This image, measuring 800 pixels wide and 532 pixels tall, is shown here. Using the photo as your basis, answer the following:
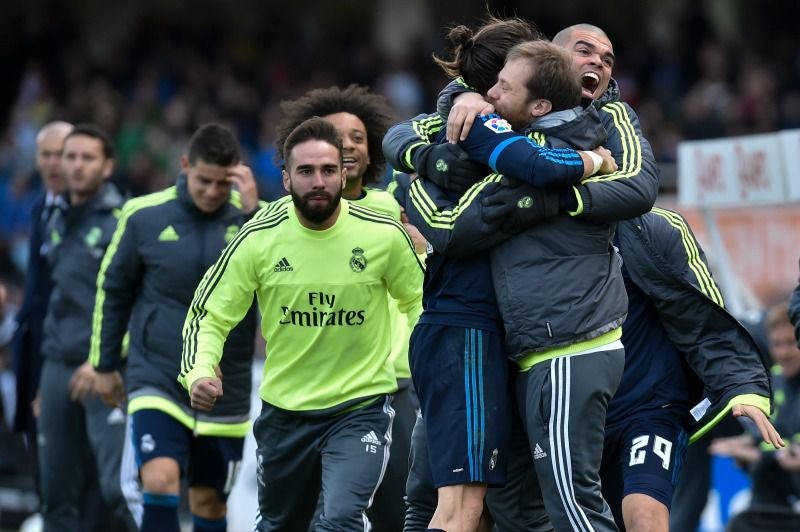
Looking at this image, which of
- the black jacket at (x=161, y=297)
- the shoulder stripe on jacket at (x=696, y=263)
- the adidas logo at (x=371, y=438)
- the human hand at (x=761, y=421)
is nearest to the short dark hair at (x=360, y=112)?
the black jacket at (x=161, y=297)

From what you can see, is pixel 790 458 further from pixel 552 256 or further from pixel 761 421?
pixel 552 256

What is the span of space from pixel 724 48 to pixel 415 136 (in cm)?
1306

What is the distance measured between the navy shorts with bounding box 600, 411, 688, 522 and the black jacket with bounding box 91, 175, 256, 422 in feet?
8.13

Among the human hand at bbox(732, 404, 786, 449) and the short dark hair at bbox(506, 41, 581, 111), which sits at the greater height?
the short dark hair at bbox(506, 41, 581, 111)

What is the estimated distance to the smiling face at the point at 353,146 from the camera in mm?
7879

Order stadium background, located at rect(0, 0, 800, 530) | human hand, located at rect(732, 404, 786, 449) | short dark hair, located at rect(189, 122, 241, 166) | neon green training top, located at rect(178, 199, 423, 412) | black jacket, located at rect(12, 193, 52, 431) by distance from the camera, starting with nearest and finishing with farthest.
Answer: human hand, located at rect(732, 404, 786, 449)
neon green training top, located at rect(178, 199, 423, 412)
short dark hair, located at rect(189, 122, 241, 166)
black jacket, located at rect(12, 193, 52, 431)
stadium background, located at rect(0, 0, 800, 530)

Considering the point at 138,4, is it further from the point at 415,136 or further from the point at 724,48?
the point at 415,136

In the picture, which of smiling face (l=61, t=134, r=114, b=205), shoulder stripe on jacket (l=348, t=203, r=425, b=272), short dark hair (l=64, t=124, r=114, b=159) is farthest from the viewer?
short dark hair (l=64, t=124, r=114, b=159)

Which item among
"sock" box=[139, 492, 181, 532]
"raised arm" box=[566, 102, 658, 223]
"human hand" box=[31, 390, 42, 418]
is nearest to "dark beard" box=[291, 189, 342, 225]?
"raised arm" box=[566, 102, 658, 223]

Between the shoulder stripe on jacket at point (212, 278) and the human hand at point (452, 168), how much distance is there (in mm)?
1276

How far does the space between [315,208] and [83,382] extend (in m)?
2.83

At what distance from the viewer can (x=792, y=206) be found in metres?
11.9

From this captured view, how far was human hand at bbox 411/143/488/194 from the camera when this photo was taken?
5.80 m

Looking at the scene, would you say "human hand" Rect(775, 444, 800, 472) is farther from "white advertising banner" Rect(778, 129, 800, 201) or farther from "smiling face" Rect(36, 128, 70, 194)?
"smiling face" Rect(36, 128, 70, 194)
